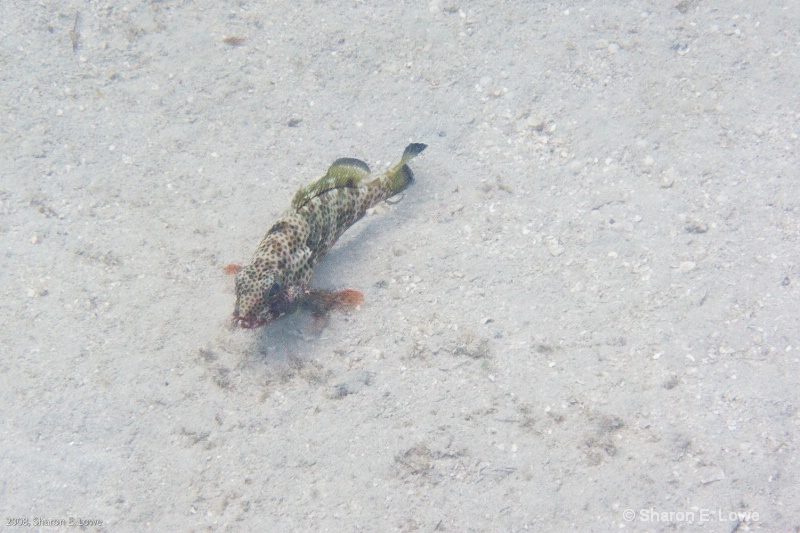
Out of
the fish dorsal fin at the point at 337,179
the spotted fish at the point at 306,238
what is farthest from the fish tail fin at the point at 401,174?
the fish dorsal fin at the point at 337,179

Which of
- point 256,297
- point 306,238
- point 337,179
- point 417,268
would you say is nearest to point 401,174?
point 337,179

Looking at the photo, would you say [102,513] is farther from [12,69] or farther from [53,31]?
[53,31]

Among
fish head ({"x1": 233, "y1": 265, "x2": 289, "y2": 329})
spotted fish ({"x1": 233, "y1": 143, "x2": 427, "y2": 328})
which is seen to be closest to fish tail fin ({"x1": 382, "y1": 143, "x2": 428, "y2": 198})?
spotted fish ({"x1": 233, "y1": 143, "x2": 427, "y2": 328})

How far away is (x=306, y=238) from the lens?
481 centimetres

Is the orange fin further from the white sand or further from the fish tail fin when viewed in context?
the fish tail fin

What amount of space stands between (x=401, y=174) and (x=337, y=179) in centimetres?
72

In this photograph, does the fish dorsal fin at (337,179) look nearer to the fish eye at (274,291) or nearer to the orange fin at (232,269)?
the orange fin at (232,269)

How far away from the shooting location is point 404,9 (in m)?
7.22

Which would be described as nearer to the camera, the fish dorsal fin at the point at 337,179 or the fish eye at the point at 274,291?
the fish eye at the point at 274,291

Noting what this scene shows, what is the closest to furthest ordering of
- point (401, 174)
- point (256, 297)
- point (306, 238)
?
point (256, 297) < point (306, 238) < point (401, 174)

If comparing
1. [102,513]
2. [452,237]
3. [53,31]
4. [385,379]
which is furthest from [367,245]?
[53,31]

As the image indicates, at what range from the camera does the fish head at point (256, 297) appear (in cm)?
432

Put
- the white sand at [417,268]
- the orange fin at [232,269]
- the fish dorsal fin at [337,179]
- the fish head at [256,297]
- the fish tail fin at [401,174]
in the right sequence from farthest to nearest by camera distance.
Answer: the fish tail fin at [401,174] → the fish dorsal fin at [337,179] → the orange fin at [232,269] → the fish head at [256,297] → the white sand at [417,268]

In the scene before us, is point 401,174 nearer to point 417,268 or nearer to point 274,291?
point 417,268
